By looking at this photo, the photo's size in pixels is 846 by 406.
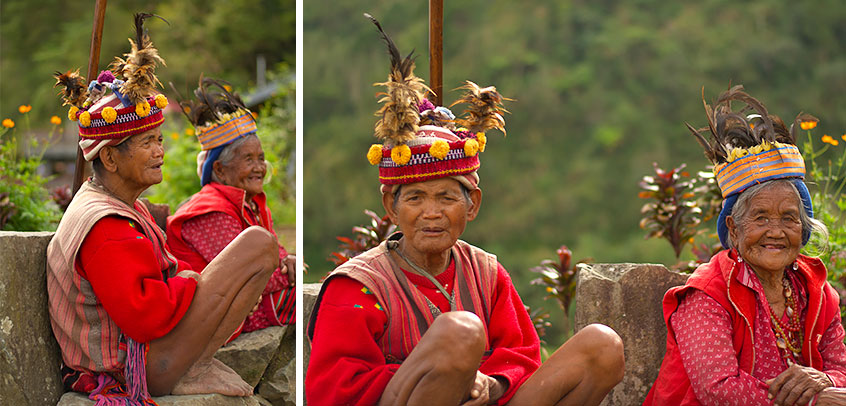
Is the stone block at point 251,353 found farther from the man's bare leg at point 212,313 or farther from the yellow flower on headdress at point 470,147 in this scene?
the yellow flower on headdress at point 470,147

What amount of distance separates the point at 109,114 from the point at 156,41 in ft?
41.9

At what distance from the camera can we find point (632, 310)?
386 centimetres

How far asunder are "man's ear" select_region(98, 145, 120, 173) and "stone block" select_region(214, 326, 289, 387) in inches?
47.2

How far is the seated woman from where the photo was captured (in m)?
4.34

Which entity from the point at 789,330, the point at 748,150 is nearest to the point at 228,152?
the point at 748,150

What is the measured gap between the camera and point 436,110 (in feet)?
10.7

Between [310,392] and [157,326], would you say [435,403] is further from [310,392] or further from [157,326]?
[157,326]

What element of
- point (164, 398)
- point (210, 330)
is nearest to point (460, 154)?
point (210, 330)

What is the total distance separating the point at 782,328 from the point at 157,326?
236cm

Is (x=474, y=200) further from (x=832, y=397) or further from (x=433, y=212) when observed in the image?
(x=832, y=397)

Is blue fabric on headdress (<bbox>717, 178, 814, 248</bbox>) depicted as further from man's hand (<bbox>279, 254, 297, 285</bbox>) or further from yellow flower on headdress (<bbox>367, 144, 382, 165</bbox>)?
man's hand (<bbox>279, 254, 297, 285</bbox>)

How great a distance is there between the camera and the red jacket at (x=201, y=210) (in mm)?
4324

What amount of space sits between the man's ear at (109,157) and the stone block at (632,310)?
2.04 meters

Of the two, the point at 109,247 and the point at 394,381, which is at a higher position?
the point at 109,247
